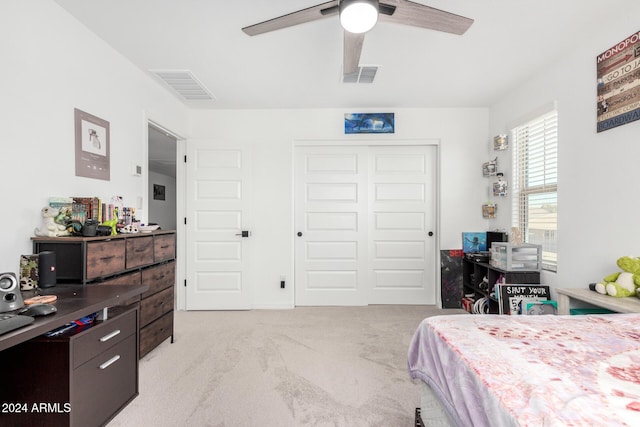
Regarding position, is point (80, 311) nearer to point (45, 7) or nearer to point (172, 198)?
point (45, 7)

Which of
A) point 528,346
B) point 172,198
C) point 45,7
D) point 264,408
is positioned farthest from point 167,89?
point 172,198

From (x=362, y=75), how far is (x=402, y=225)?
6.42 ft

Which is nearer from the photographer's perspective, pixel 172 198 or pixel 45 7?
pixel 45 7

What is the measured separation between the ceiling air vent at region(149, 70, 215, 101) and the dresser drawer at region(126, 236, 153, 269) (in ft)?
5.27

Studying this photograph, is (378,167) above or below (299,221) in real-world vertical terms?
above

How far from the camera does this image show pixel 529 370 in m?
0.90

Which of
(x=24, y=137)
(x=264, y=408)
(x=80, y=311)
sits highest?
(x=24, y=137)

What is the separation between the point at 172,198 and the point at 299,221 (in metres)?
6.58

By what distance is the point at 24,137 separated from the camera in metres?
1.71

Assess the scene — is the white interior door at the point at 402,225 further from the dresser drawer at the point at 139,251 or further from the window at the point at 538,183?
the dresser drawer at the point at 139,251

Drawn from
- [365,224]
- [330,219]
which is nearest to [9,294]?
[330,219]

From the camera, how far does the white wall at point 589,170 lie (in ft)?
6.59

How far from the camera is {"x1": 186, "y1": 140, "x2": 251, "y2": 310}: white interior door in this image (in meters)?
3.73

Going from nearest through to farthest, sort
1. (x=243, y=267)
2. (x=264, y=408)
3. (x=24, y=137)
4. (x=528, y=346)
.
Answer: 1. (x=528, y=346)
2. (x=24, y=137)
3. (x=264, y=408)
4. (x=243, y=267)
